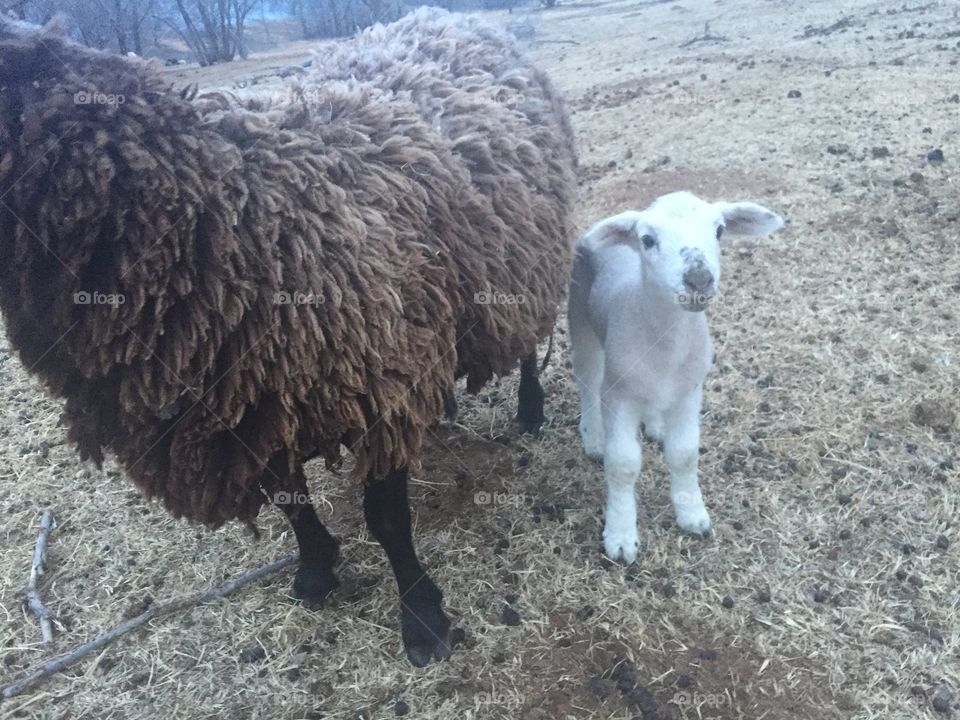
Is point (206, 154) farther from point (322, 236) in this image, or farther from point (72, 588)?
point (72, 588)

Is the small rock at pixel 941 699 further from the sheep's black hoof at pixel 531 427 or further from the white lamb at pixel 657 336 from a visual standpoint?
the sheep's black hoof at pixel 531 427

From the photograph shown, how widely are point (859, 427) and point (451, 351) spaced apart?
2339 millimetres

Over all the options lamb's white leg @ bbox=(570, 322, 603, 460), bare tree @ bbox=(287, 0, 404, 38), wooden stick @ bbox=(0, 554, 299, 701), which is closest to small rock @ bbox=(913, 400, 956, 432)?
lamb's white leg @ bbox=(570, 322, 603, 460)

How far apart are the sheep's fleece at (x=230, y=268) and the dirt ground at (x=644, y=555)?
776 millimetres

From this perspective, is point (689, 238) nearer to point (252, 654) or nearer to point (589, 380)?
point (589, 380)

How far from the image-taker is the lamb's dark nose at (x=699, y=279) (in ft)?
8.57

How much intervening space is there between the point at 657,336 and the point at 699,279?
0.48m

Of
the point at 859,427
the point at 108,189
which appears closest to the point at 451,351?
the point at 108,189

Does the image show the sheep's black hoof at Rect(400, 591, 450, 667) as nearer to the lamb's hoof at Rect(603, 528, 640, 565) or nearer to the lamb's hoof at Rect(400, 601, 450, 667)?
the lamb's hoof at Rect(400, 601, 450, 667)

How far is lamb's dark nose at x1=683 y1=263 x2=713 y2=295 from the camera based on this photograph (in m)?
2.61

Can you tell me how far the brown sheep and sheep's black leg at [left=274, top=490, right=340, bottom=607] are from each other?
0.46 m

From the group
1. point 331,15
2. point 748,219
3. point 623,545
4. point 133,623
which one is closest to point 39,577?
point 133,623

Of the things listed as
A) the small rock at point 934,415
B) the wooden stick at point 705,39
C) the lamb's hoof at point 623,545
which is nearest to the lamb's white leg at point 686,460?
the lamb's hoof at point 623,545

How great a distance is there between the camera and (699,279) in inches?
103
